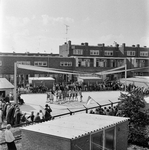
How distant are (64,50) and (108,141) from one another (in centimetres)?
4644

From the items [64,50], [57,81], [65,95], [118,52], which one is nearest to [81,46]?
[64,50]

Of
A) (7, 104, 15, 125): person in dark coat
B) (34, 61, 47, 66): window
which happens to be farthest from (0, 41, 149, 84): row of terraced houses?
(7, 104, 15, 125): person in dark coat

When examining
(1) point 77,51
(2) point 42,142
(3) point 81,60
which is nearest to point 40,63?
(3) point 81,60

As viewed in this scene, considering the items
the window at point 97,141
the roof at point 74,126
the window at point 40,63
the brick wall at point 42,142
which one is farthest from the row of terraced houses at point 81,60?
the window at point 97,141

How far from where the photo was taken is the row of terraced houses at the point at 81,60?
3989cm

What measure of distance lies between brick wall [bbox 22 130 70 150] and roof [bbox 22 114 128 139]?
0.42 ft

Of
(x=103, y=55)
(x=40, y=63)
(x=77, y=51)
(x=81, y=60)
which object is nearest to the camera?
(x=40, y=63)

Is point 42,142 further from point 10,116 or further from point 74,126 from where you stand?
point 10,116

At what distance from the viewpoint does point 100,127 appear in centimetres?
852

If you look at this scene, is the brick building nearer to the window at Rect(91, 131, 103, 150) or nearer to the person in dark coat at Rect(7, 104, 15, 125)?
the person in dark coat at Rect(7, 104, 15, 125)

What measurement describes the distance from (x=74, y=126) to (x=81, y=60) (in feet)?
121

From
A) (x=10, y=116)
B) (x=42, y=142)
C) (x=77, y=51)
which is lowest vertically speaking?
(x=10, y=116)

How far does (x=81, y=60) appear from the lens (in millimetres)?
45281

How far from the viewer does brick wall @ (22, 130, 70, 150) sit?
23.9 ft
